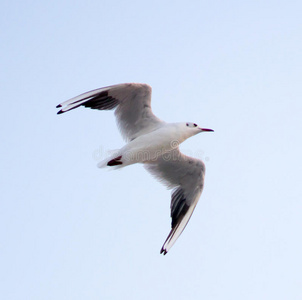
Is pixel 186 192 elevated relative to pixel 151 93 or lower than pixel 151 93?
lower

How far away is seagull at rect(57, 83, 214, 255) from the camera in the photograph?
8.77m

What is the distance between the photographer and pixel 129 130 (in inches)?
367

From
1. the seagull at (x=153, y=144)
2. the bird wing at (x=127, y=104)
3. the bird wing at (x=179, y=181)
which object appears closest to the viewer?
the bird wing at (x=127, y=104)

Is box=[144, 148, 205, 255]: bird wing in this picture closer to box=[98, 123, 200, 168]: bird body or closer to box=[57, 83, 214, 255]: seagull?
box=[57, 83, 214, 255]: seagull

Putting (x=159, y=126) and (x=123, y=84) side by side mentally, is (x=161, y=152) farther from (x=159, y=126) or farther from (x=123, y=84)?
(x=123, y=84)

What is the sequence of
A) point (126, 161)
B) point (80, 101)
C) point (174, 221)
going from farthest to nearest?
point (174, 221), point (126, 161), point (80, 101)

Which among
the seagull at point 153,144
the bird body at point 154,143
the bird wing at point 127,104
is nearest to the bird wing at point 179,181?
the seagull at point 153,144

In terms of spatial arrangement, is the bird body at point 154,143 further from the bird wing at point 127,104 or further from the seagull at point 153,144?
the bird wing at point 127,104

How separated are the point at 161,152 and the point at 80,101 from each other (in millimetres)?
1580

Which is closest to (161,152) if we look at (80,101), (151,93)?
(151,93)

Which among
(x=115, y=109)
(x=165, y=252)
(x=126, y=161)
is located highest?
(x=115, y=109)

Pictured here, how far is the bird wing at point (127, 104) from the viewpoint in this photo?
8.58 metres

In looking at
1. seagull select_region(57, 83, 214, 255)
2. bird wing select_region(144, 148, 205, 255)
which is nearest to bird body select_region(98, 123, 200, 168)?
seagull select_region(57, 83, 214, 255)

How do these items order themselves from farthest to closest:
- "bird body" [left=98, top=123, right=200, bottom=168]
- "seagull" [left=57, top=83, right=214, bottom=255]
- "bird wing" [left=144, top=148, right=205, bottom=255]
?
"bird wing" [left=144, top=148, right=205, bottom=255] < "bird body" [left=98, top=123, right=200, bottom=168] < "seagull" [left=57, top=83, right=214, bottom=255]
